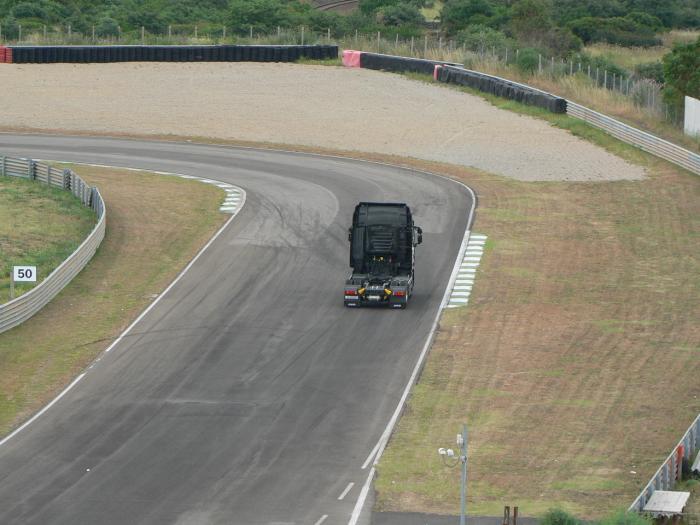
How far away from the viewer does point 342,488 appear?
31.3 m

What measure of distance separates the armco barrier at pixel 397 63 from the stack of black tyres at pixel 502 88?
6.83ft

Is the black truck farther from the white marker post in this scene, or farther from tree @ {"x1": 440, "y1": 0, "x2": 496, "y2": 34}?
tree @ {"x1": 440, "y1": 0, "x2": 496, "y2": 34}

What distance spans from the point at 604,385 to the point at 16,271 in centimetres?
1853

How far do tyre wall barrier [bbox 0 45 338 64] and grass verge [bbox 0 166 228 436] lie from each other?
27869 mm

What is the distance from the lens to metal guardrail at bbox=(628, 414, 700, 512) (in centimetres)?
2823

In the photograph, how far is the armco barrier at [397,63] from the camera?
9075 centimetres

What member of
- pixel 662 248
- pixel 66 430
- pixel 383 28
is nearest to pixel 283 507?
pixel 66 430

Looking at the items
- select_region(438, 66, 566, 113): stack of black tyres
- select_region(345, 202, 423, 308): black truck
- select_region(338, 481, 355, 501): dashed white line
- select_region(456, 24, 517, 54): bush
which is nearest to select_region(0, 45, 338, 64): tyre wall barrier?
select_region(456, 24, 517, 54): bush

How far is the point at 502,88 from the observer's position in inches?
3275

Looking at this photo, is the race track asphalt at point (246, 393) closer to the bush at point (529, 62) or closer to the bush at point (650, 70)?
the bush at point (529, 62)

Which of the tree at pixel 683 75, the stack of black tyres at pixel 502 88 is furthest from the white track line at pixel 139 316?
the tree at pixel 683 75

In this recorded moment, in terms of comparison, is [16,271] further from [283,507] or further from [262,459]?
[283,507]

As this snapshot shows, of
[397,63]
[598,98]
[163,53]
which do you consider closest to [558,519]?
[598,98]

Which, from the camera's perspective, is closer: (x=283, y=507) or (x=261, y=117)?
(x=283, y=507)
